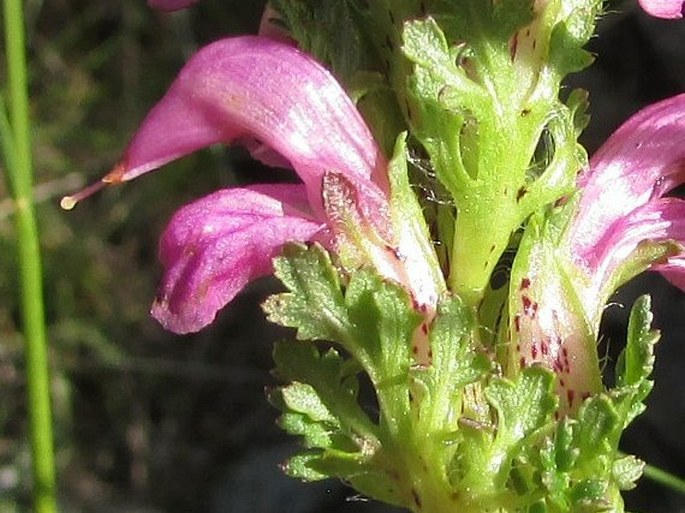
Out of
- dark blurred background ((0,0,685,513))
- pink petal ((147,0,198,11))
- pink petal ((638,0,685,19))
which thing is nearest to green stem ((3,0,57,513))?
pink petal ((147,0,198,11))

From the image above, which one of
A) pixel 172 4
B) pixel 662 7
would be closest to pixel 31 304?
pixel 172 4

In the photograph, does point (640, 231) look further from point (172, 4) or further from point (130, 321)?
point (130, 321)

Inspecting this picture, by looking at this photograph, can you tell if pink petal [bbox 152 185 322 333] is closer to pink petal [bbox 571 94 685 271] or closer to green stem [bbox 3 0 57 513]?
pink petal [bbox 571 94 685 271]

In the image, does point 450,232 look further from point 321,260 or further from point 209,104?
point 209,104

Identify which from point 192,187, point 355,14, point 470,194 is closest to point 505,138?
point 470,194

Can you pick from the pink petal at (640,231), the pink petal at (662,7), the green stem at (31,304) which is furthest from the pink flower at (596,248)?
the green stem at (31,304)

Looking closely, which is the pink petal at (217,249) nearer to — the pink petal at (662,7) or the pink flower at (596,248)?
the pink flower at (596,248)
